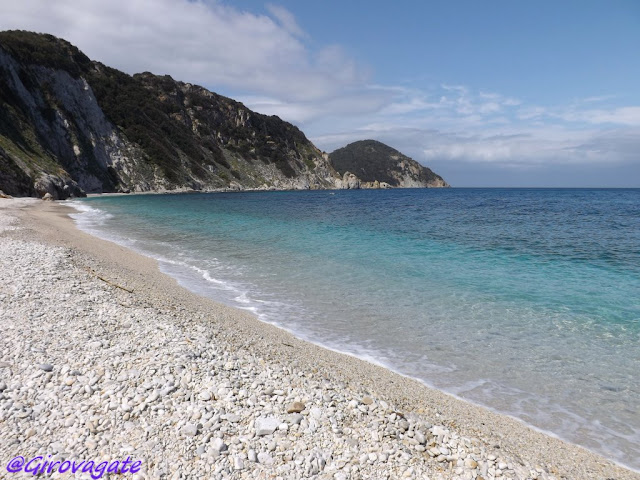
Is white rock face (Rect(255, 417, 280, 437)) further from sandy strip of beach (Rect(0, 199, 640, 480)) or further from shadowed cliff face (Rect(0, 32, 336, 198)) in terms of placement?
shadowed cliff face (Rect(0, 32, 336, 198))

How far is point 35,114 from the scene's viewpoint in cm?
7975

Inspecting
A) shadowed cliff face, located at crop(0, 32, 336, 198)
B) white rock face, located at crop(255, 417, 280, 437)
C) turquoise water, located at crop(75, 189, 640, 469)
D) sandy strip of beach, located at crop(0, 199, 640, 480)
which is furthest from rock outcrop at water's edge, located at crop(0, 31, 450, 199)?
white rock face, located at crop(255, 417, 280, 437)

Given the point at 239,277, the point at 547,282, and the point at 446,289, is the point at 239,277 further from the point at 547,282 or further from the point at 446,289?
the point at 547,282

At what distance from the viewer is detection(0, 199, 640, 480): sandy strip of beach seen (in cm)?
411

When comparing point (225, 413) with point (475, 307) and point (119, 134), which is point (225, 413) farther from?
point (119, 134)

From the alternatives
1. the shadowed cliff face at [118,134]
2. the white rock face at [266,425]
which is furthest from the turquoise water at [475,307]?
the shadowed cliff face at [118,134]

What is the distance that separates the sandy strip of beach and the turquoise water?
949 mm

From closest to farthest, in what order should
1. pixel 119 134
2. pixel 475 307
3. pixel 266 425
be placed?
1. pixel 266 425
2. pixel 475 307
3. pixel 119 134

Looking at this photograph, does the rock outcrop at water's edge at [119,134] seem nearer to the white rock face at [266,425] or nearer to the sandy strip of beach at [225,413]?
the sandy strip of beach at [225,413]

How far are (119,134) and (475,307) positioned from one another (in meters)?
112

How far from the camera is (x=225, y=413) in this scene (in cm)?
473

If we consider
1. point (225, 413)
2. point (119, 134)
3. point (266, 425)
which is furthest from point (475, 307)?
point (119, 134)

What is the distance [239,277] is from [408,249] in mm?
9797

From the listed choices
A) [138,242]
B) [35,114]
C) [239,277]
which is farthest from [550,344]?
[35,114]
